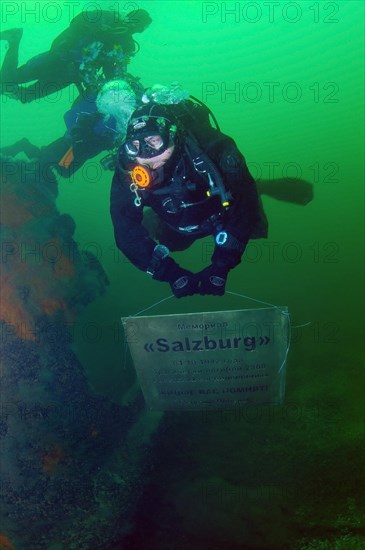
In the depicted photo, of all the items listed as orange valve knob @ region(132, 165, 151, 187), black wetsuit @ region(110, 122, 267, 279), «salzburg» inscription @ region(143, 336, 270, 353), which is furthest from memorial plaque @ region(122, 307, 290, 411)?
orange valve knob @ region(132, 165, 151, 187)

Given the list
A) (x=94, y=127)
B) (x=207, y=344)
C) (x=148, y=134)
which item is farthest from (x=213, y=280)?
(x=94, y=127)

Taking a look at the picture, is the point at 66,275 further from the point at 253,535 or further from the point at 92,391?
the point at 253,535

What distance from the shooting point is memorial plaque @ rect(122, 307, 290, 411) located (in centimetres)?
312

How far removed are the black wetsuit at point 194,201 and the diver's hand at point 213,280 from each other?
0.09m

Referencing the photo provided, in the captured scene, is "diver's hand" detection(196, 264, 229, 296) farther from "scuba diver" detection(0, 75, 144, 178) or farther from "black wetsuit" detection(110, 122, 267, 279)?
"scuba diver" detection(0, 75, 144, 178)

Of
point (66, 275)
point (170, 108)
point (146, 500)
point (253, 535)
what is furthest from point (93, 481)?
point (170, 108)

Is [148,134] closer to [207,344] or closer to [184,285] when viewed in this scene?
[184,285]

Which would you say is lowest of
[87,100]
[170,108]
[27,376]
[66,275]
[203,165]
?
[27,376]

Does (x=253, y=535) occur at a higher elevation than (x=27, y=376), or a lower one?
lower

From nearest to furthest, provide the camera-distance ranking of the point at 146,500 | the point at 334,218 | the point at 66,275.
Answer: the point at 146,500
the point at 66,275
the point at 334,218

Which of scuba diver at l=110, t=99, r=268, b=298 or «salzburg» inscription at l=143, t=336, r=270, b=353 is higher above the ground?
scuba diver at l=110, t=99, r=268, b=298

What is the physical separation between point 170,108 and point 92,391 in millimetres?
3454

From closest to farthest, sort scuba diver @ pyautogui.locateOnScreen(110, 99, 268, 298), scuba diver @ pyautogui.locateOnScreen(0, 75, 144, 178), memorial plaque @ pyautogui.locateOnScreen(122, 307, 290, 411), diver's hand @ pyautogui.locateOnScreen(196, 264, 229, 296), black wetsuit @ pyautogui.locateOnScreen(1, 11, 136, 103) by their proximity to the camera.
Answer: memorial plaque @ pyautogui.locateOnScreen(122, 307, 290, 411)
scuba diver @ pyautogui.locateOnScreen(110, 99, 268, 298)
diver's hand @ pyautogui.locateOnScreen(196, 264, 229, 296)
scuba diver @ pyautogui.locateOnScreen(0, 75, 144, 178)
black wetsuit @ pyautogui.locateOnScreen(1, 11, 136, 103)

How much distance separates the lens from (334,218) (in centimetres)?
1486
